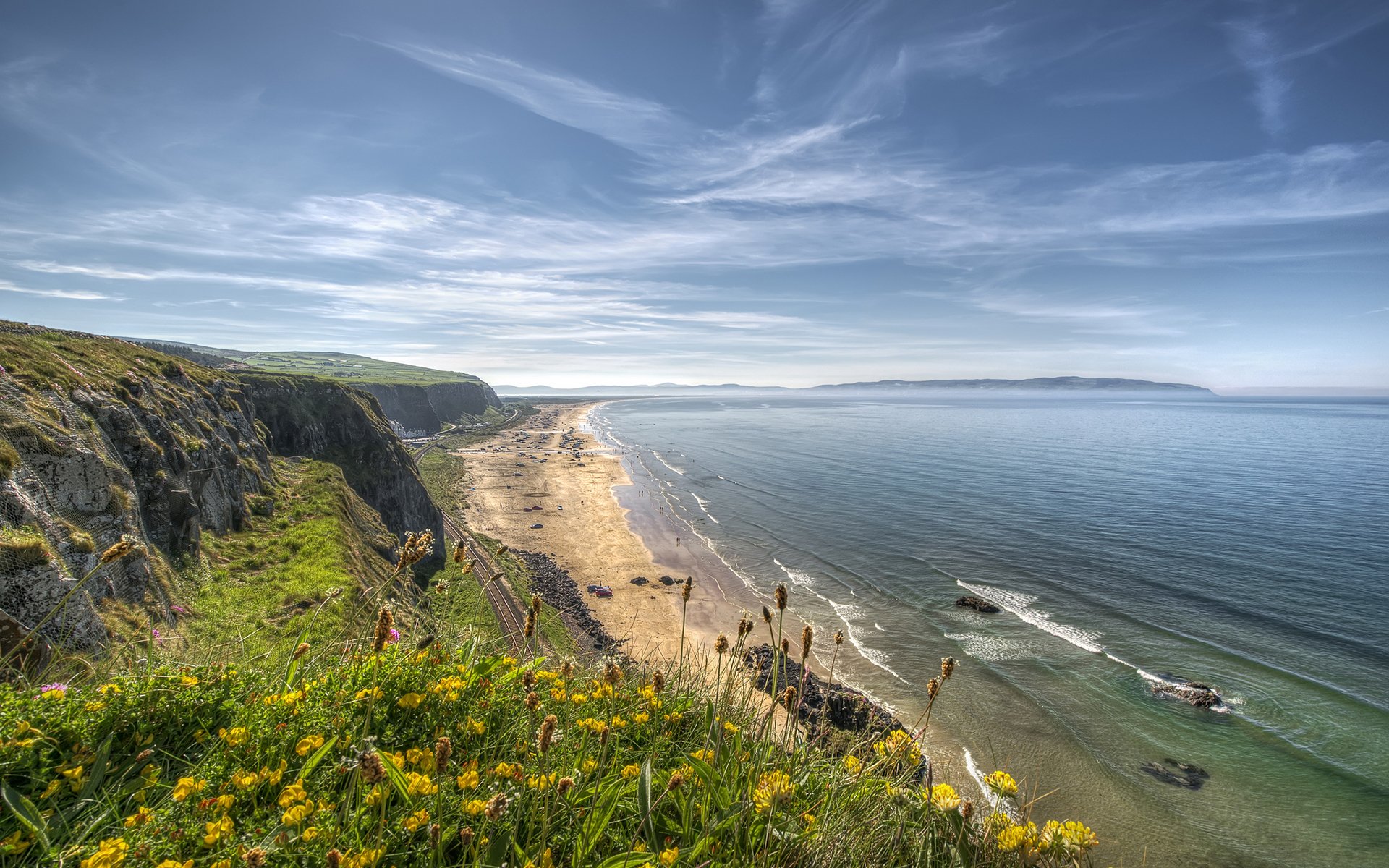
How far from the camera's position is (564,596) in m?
36.8

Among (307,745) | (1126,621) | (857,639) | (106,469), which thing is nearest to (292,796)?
(307,745)

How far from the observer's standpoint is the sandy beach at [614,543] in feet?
110

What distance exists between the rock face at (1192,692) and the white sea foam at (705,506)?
120ft

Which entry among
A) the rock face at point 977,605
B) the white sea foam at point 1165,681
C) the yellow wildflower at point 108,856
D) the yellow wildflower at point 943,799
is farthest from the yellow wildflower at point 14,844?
the rock face at point 977,605

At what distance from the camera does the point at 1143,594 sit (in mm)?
33531

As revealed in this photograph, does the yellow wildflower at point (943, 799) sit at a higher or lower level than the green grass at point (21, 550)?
higher

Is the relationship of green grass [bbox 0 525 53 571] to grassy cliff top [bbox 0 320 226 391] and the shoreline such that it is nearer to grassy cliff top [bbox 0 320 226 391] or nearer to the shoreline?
grassy cliff top [bbox 0 320 226 391]

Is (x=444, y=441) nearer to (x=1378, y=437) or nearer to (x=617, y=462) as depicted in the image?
(x=617, y=462)

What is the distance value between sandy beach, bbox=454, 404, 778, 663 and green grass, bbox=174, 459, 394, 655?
10.3 meters

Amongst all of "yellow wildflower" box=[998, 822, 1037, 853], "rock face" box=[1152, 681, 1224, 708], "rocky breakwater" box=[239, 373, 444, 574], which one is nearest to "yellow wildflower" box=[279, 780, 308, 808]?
"yellow wildflower" box=[998, 822, 1037, 853]

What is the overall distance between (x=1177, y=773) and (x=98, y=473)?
118 feet

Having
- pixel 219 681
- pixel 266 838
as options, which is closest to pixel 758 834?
pixel 266 838

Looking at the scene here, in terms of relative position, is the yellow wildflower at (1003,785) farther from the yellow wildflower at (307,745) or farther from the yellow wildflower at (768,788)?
the yellow wildflower at (307,745)

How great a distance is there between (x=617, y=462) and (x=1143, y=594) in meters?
77.6
